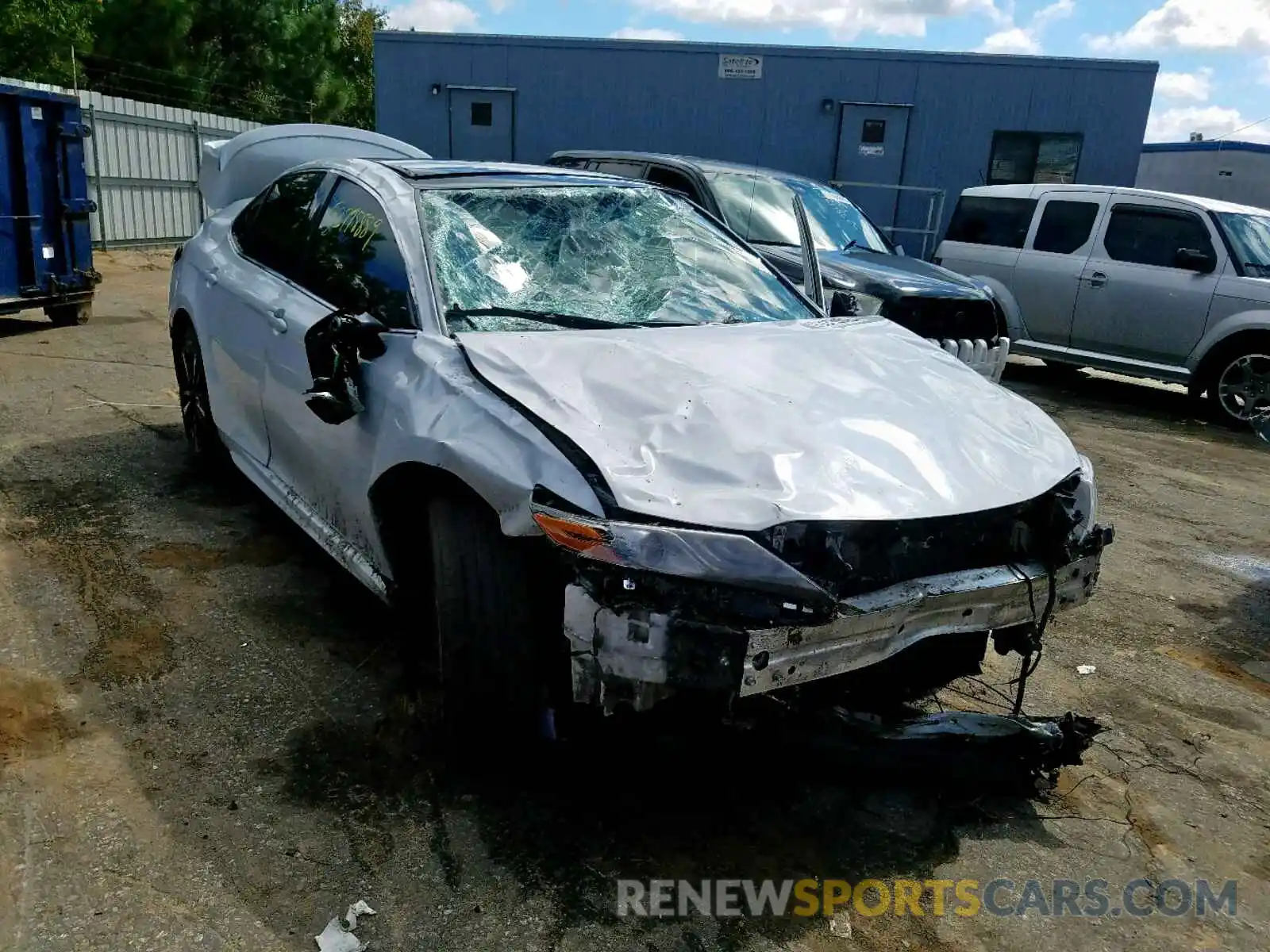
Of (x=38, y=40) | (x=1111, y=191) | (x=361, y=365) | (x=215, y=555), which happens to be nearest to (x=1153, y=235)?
(x=1111, y=191)

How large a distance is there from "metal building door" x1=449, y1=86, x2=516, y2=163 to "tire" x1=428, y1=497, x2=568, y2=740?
14757 mm

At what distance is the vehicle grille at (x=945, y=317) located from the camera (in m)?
6.92

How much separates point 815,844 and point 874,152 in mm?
15110

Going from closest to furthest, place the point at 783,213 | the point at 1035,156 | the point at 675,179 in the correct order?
the point at 783,213 → the point at 675,179 → the point at 1035,156

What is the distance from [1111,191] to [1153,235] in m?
0.63

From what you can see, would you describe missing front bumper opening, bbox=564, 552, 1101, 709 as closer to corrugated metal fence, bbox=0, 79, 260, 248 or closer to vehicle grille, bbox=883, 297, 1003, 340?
vehicle grille, bbox=883, 297, 1003, 340

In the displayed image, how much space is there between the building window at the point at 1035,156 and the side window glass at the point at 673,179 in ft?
30.5

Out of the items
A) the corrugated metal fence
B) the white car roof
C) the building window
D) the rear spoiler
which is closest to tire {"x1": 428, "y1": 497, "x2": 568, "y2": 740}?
the rear spoiler

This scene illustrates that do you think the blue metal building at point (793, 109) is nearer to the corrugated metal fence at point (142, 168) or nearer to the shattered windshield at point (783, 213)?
the corrugated metal fence at point (142, 168)

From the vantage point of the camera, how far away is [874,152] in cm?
1598

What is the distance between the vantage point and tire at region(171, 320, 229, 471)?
4.82m

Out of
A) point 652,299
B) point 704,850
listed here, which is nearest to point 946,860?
point 704,850

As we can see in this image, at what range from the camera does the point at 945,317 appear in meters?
7.08

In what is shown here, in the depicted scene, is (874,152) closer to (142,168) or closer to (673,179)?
(673,179)
